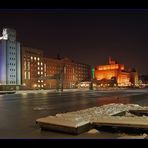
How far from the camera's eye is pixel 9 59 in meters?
118

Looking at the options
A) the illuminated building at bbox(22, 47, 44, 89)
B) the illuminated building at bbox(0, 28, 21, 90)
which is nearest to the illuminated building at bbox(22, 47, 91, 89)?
the illuminated building at bbox(22, 47, 44, 89)

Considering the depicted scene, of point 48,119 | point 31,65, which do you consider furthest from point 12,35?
point 48,119

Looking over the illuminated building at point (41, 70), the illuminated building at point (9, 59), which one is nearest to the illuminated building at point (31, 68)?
the illuminated building at point (41, 70)

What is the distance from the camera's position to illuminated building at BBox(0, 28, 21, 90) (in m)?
117

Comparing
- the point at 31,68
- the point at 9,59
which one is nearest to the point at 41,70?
the point at 31,68

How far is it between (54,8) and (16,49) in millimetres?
117736

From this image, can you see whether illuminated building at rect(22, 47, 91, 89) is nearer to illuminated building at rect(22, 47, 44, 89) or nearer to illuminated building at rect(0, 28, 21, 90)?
illuminated building at rect(22, 47, 44, 89)

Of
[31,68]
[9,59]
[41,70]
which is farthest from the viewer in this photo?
[41,70]

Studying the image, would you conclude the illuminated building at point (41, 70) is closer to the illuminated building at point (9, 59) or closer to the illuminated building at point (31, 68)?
the illuminated building at point (31, 68)

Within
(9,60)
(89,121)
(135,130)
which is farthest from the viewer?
(9,60)

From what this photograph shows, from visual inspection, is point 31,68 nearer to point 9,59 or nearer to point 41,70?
point 41,70

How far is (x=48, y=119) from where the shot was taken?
1084 cm

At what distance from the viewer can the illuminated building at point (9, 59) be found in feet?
383
